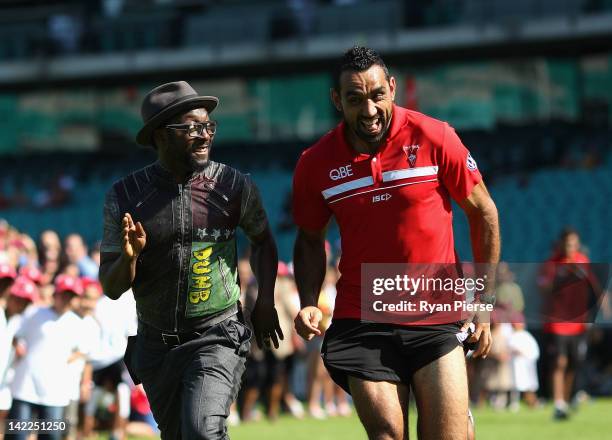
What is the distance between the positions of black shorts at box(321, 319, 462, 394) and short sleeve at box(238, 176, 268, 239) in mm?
743

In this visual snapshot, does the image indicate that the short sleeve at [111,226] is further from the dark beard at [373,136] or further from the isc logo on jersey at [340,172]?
the dark beard at [373,136]

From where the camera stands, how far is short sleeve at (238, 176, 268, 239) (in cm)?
657

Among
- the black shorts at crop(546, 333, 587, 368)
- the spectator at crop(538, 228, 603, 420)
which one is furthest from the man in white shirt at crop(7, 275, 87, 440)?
the black shorts at crop(546, 333, 587, 368)

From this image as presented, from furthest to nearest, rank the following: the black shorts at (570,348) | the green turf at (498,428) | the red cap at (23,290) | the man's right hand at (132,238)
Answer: the black shorts at (570,348) < the green turf at (498,428) < the red cap at (23,290) < the man's right hand at (132,238)

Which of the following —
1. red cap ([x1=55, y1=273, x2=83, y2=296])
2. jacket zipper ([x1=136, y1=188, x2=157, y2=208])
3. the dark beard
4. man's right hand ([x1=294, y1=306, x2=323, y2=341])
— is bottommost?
man's right hand ([x1=294, y1=306, x2=323, y2=341])

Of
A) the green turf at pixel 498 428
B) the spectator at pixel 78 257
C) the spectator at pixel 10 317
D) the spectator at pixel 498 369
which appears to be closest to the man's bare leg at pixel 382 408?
the spectator at pixel 10 317

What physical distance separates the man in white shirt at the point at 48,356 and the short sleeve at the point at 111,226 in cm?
373

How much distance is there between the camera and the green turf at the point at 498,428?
44.3ft

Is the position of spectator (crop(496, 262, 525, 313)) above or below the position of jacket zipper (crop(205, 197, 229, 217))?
above

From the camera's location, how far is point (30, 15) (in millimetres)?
37719

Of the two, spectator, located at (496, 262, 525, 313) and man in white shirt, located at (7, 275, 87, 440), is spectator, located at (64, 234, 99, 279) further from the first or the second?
spectator, located at (496, 262, 525, 313)

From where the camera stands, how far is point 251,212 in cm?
661

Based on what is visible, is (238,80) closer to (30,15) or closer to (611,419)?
(30,15)

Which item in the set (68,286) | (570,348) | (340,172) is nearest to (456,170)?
(340,172)
